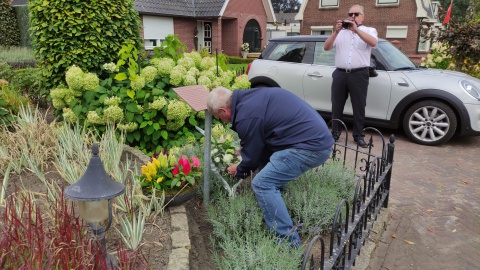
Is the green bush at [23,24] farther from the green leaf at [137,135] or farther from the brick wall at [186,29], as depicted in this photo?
the green leaf at [137,135]

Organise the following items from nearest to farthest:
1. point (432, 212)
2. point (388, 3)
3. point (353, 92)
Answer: point (432, 212), point (353, 92), point (388, 3)

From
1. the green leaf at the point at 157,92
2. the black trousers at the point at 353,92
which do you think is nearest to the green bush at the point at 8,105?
the green leaf at the point at 157,92

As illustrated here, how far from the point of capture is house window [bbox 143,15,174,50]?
19.4 meters

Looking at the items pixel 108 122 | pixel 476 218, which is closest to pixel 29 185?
pixel 108 122

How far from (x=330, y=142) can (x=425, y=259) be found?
136cm

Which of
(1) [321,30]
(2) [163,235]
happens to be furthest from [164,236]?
(1) [321,30]

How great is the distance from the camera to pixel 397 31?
22547mm

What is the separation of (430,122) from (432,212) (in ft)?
7.98

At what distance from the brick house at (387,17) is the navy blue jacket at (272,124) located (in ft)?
67.9

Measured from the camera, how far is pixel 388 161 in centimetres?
372

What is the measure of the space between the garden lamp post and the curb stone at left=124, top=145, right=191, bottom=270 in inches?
20.3

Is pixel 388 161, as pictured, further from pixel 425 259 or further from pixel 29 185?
pixel 29 185

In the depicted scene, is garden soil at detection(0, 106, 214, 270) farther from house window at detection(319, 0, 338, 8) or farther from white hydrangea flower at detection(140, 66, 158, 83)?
house window at detection(319, 0, 338, 8)

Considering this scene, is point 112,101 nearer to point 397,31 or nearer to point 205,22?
point 205,22
